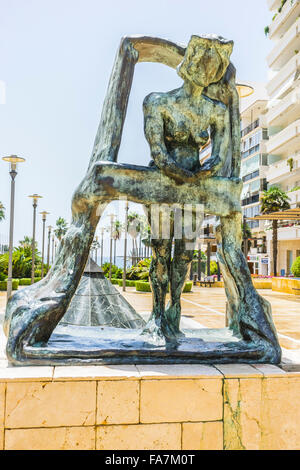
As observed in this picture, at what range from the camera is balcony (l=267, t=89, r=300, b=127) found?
113ft

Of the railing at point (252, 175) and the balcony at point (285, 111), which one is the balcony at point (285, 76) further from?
the railing at point (252, 175)

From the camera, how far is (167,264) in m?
4.17

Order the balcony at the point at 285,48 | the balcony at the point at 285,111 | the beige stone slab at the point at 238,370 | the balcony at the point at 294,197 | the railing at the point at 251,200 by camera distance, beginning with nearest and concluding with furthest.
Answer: the beige stone slab at the point at 238,370 < the balcony at the point at 294,197 < the balcony at the point at 285,111 < the balcony at the point at 285,48 < the railing at the point at 251,200

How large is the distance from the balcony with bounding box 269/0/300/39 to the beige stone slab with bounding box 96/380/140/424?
38519 mm

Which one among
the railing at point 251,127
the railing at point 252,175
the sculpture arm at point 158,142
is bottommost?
the sculpture arm at point 158,142

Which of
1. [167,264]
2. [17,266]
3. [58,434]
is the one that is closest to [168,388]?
[58,434]

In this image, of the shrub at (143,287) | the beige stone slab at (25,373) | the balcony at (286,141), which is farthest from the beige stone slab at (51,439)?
the balcony at (286,141)

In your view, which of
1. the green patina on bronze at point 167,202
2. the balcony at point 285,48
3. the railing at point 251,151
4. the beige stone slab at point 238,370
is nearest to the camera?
the beige stone slab at point 238,370

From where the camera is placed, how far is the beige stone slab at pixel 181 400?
3.12 metres

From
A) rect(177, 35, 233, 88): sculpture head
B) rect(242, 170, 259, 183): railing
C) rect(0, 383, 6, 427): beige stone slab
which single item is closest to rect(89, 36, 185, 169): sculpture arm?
rect(177, 35, 233, 88): sculpture head

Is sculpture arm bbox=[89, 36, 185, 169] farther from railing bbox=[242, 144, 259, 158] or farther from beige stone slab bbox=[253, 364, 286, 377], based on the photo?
railing bbox=[242, 144, 259, 158]

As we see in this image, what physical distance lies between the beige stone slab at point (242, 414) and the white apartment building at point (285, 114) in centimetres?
3251

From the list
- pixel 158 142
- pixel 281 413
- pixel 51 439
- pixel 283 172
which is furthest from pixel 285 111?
pixel 51 439
